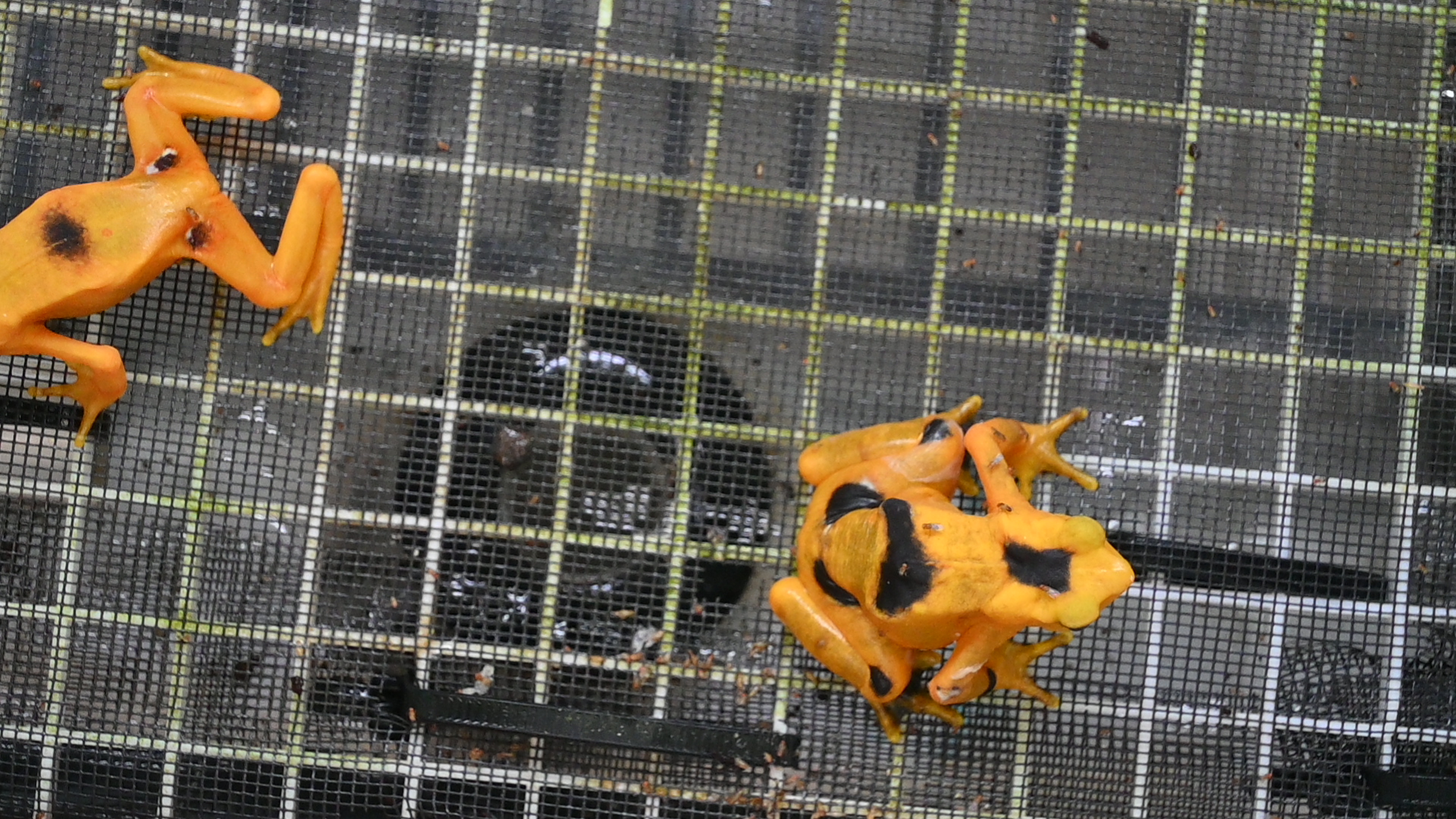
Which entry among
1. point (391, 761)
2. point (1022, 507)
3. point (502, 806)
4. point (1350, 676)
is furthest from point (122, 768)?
point (1350, 676)

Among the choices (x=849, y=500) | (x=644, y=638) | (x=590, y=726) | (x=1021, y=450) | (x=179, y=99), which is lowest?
(x=590, y=726)

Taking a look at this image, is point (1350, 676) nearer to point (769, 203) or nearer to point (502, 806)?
point (769, 203)

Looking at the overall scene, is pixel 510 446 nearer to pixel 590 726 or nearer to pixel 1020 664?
pixel 590 726

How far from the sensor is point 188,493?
6.93 feet

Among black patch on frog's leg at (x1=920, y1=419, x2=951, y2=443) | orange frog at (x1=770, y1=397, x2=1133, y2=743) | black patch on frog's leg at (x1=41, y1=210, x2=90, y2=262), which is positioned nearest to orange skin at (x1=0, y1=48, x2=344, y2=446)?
black patch on frog's leg at (x1=41, y1=210, x2=90, y2=262)

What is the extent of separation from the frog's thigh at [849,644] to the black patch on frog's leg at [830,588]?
0.06 feet

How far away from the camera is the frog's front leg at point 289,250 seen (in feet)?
6.49

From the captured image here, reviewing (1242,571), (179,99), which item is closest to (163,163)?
(179,99)

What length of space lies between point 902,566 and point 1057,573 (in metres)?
0.21

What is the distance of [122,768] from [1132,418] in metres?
2.03

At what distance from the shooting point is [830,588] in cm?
180

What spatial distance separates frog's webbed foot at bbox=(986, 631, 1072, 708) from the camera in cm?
189

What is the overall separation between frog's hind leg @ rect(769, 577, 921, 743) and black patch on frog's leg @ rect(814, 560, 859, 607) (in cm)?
2

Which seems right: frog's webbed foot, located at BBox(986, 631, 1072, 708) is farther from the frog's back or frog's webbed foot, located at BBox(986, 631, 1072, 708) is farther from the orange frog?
the frog's back
